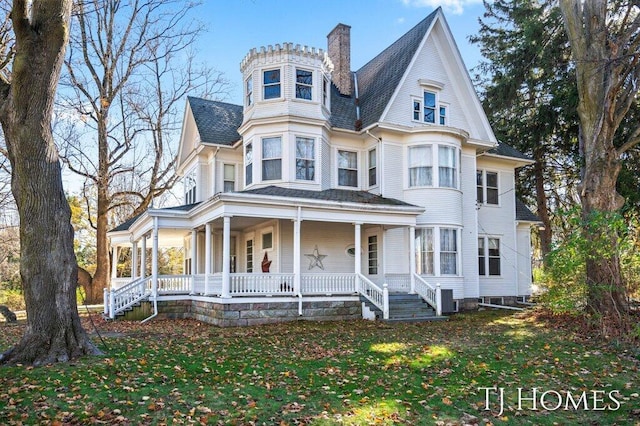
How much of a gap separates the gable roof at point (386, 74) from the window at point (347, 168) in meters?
1.40

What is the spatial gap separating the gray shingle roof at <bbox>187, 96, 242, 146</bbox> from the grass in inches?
403

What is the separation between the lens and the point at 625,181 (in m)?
23.4

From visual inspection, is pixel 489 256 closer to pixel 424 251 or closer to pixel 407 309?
pixel 424 251

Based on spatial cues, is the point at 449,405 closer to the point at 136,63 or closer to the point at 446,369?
the point at 446,369

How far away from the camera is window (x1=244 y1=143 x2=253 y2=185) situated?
18933 millimetres

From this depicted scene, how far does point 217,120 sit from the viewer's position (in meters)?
21.9

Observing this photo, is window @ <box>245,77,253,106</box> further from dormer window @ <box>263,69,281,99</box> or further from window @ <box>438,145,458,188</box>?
window @ <box>438,145,458,188</box>

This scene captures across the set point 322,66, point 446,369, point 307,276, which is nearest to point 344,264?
point 307,276

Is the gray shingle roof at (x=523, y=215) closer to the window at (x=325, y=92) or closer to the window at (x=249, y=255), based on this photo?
the window at (x=325, y=92)

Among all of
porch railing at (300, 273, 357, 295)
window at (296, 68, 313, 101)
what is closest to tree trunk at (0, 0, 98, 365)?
porch railing at (300, 273, 357, 295)

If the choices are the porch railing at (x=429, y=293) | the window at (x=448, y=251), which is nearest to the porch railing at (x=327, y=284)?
the porch railing at (x=429, y=293)

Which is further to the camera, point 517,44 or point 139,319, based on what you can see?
point 517,44

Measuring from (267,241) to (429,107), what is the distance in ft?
27.6

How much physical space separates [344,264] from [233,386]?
1190 centimetres
